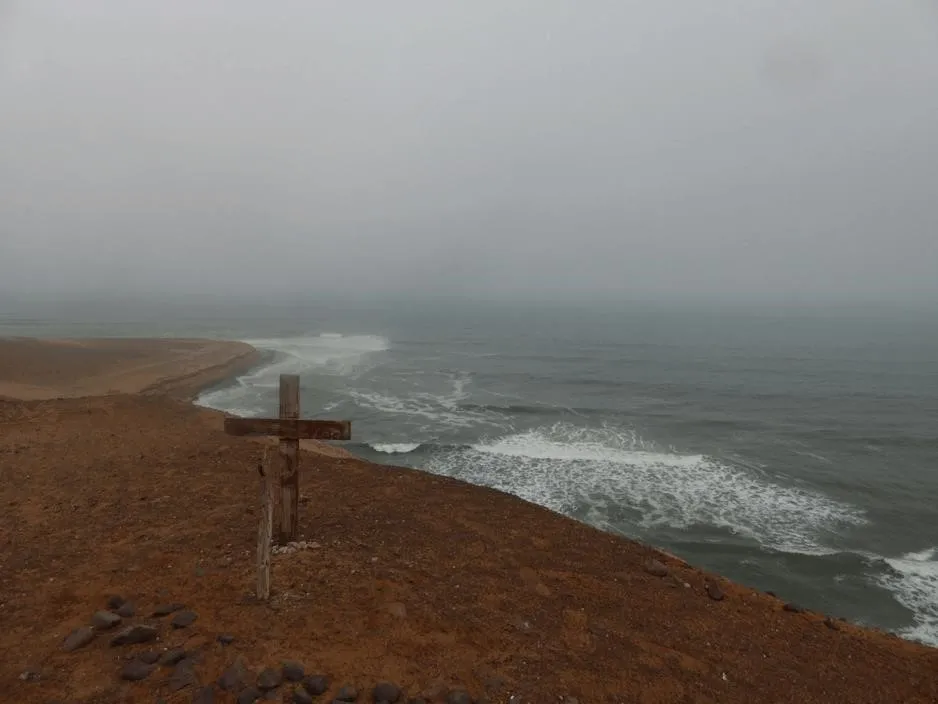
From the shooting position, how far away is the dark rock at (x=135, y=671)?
525 cm

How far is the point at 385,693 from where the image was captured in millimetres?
5270

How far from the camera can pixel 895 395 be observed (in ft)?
126

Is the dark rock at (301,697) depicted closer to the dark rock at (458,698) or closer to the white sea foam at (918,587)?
the dark rock at (458,698)

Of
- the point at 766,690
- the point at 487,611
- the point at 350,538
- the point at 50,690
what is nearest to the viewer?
the point at 50,690

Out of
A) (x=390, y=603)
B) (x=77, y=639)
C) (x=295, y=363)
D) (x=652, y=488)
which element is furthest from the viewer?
(x=295, y=363)

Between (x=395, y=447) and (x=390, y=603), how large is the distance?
660 inches

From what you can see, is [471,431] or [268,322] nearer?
[471,431]

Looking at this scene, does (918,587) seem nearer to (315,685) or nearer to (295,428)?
(315,685)

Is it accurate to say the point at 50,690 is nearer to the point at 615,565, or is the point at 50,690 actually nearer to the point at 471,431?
the point at 615,565

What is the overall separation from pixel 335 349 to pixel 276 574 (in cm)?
5405

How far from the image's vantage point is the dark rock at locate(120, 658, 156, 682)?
17.2 feet

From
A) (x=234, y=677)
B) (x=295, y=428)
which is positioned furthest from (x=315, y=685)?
(x=295, y=428)

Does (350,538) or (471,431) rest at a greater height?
(350,538)

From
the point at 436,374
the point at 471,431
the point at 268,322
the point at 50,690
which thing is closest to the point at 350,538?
the point at 50,690
